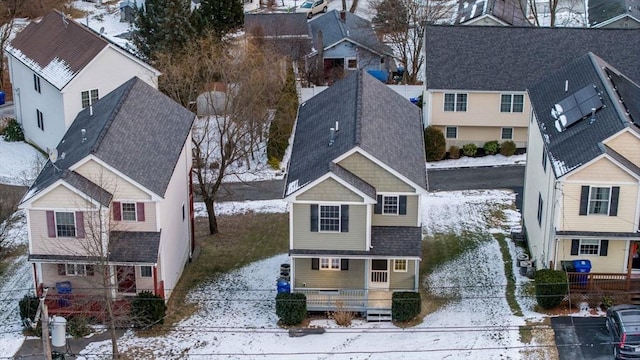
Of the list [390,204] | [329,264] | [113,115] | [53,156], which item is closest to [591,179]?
[390,204]

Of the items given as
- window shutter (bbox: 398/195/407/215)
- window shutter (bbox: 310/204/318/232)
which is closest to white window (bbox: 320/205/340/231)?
window shutter (bbox: 310/204/318/232)

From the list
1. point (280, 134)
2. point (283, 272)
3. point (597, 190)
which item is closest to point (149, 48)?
point (280, 134)

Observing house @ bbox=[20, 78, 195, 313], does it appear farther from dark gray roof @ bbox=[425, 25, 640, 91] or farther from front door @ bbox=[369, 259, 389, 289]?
dark gray roof @ bbox=[425, 25, 640, 91]

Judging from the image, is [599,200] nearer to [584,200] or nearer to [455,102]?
[584,200]

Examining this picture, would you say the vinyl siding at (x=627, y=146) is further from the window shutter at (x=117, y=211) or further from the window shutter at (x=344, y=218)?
the window shutter at (x=117, y=211)

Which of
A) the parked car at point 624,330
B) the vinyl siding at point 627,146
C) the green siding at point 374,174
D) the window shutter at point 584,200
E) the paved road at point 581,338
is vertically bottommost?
the paved road at point 581,338

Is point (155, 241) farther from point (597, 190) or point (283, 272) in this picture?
point (597, 190)

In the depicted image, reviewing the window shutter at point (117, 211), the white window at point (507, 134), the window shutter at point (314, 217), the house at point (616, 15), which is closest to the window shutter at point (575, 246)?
the window shutter at point (314, 217)
